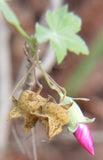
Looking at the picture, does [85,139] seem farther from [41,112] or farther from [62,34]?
[62,34]

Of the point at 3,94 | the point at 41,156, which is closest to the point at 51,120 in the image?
the point at 3,94

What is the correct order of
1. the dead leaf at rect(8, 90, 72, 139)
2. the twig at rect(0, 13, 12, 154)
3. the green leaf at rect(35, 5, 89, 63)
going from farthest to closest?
the twig at rect(0, 13, 12, 154)
the green leaf at rect(35, 5, 89, 63)
the dead leaf at rect(8, 90, 72, 139)

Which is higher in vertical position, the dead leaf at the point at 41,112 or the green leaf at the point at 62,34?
the green leaf at the point at 62,34

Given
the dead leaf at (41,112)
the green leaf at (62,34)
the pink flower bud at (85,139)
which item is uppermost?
the green leaf at (62,34)

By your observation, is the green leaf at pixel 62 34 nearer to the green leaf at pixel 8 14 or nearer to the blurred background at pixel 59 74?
the green leaf at pixel 8 14

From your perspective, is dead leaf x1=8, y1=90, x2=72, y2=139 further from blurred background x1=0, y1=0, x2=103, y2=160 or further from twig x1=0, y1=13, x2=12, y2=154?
blurred background x1=0, y1=0, x2=103, y2=160

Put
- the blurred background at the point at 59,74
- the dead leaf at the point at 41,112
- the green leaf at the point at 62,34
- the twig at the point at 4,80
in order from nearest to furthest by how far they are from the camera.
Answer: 1. the dead leaf at the point at 41,112
2. the green leaf at the point at 62,34
3. the twig at the point at 4,80
4. the blurred background at the point at 59,74

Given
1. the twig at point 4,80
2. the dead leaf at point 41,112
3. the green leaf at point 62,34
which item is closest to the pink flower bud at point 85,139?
the dead leaf at point 41,112

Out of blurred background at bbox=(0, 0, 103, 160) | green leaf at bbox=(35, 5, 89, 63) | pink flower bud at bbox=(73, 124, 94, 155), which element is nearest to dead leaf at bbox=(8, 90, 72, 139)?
pink flower bud at bbox=(73, 124, 94, 155)
